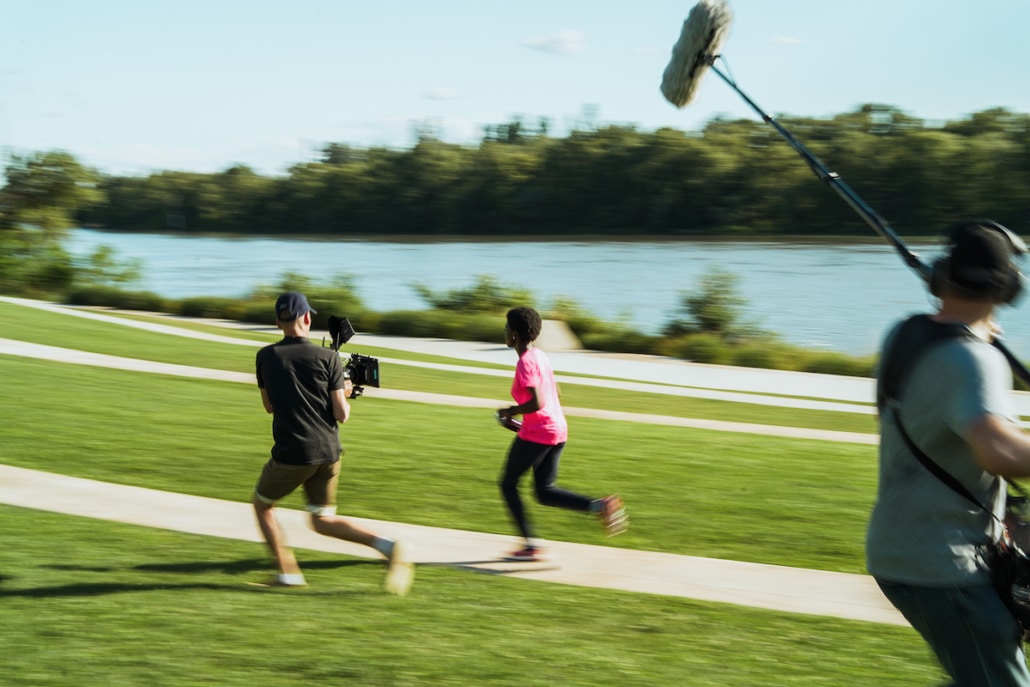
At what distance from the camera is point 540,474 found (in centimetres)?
656

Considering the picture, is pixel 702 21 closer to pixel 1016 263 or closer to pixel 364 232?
pixel 1016 263

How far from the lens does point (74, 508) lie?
304 inches

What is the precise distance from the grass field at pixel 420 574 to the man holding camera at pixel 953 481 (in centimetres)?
199

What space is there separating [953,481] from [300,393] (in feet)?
Answer: 12.0

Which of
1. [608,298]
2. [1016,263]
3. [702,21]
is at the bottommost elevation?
[608,298]

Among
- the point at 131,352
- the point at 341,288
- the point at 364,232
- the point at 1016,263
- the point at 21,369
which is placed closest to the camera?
the point at 1016,263

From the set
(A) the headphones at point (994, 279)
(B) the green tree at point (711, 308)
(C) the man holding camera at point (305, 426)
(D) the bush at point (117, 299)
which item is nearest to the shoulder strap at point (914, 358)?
(A) the headphones at point (994, 279)

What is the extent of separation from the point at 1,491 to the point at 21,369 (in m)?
6.80

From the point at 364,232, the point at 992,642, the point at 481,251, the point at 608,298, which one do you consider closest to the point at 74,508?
the point at 992,642

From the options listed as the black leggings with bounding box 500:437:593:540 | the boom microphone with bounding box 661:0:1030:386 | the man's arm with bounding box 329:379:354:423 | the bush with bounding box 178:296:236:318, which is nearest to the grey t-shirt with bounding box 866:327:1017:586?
the boom microphone with bounding box 661:0:1030:386

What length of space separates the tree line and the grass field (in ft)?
128

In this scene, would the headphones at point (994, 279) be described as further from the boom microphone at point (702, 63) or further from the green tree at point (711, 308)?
the green tree at point (711, 308)

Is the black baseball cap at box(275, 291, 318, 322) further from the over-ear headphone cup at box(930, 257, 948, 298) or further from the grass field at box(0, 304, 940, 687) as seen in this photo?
the over-ear headphone cup at box(930, 257, 948, 298)

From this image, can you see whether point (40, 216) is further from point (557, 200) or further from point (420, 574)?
point (420, 574)
